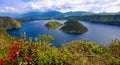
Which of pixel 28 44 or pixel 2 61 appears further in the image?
pixel 28 44

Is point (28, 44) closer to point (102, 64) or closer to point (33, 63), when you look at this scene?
point (33, 63)

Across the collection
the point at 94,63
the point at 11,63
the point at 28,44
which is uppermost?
the point at 28,44

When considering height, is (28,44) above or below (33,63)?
above

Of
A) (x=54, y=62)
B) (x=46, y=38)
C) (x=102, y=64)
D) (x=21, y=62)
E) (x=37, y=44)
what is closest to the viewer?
(x=21, y=62)

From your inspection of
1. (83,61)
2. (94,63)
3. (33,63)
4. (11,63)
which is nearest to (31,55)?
(33,63)

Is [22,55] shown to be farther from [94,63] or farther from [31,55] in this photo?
[94,63]

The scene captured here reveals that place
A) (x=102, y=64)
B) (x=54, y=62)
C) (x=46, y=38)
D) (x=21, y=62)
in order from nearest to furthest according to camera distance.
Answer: (x=21, y=62)
(x=54, y=62)
(x=102, y=64)
(x=46, y=38)

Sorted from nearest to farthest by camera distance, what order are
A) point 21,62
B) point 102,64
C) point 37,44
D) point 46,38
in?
point 21,62 → point 37,44 → point 102,64 → point 46,38

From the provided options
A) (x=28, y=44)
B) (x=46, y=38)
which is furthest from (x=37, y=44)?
(x=46, y=38)

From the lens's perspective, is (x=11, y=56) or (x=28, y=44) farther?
(x=28, y=44)
